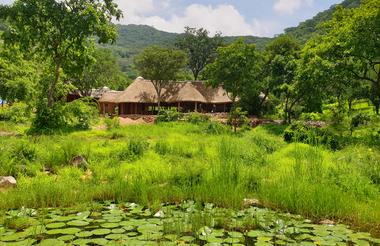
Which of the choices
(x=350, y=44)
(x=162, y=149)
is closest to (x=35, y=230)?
(x=162, y=149)

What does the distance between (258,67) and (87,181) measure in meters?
25.4

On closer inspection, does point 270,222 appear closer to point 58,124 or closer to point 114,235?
point 114,235

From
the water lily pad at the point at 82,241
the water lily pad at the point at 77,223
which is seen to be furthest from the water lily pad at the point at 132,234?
the water lily pad at the point at 77,223

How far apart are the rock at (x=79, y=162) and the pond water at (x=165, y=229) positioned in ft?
12.4

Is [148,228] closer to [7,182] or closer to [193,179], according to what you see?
[193,179]

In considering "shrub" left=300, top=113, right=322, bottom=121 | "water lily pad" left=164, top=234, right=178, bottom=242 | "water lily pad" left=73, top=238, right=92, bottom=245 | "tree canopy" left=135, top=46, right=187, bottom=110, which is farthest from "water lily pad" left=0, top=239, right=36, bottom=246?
"tree canopy" left=135, top=46, right=187, bottom=110

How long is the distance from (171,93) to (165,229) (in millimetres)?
40934

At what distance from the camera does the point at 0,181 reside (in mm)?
9688

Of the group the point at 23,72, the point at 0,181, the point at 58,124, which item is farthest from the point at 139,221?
the point at 23,72

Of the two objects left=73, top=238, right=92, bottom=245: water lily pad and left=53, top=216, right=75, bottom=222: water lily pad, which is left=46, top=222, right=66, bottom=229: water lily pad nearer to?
left=53, top=216, right=75, bottom=222: water lily pad

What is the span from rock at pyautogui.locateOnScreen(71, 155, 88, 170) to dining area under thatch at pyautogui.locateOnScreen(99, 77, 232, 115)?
3282 centimetres

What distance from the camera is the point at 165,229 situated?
6.61 m

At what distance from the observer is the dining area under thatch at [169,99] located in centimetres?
4556

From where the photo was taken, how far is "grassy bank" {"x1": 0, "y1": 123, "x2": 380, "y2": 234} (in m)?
8.27
